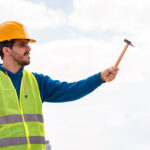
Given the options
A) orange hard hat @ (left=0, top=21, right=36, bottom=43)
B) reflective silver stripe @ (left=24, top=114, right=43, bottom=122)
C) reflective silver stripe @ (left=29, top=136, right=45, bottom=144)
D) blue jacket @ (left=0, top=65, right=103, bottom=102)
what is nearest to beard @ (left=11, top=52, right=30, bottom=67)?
blue jacket @ (left=0, top=65, right=103, bottom=102)

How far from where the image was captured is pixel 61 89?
20.0ft

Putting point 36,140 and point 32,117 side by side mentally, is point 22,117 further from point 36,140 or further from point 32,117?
point 36,140

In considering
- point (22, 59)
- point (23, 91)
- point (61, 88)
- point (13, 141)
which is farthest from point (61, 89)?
point (13, 141)

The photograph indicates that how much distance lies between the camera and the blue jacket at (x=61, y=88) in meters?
5.87

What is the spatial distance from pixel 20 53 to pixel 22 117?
97 centimetres

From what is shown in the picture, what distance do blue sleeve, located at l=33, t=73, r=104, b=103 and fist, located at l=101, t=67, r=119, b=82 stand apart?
0.80ft

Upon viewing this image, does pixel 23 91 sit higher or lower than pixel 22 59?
lower

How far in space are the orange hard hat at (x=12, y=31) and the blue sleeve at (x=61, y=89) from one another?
0.64 metres

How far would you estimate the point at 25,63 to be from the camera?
18.7ft

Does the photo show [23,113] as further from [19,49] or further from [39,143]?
[19,49]

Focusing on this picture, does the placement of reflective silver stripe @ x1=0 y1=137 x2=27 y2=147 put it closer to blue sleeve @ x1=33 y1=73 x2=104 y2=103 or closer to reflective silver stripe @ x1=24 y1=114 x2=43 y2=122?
reflective silver stripe @ x1=24 y1=114 x2=43 y2=122

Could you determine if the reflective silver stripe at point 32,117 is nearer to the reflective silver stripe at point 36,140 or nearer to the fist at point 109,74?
the reflective silver stripe at point 36,140

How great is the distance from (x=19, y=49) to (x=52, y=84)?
2.56 ft

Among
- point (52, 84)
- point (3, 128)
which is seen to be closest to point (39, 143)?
point (3, 128)
